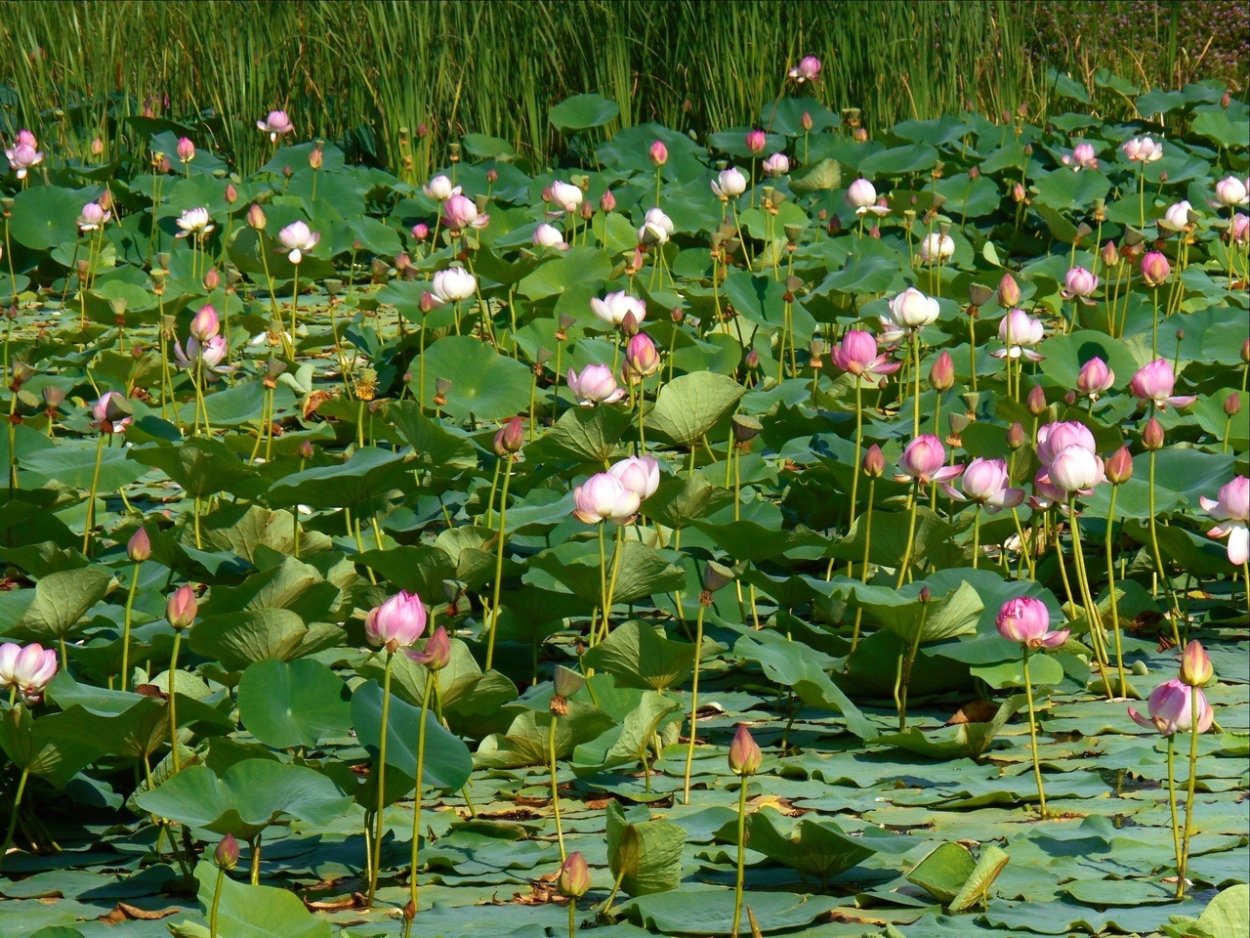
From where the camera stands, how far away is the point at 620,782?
2.06m

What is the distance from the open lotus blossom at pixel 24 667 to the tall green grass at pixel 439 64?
14.2ft

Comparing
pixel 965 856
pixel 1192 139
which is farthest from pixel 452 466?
pixel 1192 139

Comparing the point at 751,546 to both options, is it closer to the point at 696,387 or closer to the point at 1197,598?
the point at 696,387

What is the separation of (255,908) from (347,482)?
1.15m

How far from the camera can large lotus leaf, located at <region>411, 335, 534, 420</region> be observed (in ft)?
11.1

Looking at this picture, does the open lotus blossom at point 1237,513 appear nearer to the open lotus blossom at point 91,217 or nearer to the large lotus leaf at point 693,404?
the large lotus leaf at point 693,404

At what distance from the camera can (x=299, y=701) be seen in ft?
6.26

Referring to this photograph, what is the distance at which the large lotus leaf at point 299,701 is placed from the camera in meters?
1.87

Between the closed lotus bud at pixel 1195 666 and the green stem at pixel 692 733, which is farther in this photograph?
the green stem at pixel 692 733

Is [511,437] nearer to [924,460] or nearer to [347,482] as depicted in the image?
[347,482]

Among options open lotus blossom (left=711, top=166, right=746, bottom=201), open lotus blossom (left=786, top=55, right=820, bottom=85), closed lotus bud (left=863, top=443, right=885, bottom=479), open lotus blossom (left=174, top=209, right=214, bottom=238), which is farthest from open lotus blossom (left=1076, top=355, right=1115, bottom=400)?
open lotus blossom (left=786, top=55, right=820, bottom=85)

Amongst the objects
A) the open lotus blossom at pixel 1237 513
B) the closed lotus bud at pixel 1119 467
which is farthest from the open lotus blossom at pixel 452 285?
the open lotus blossom at pixel 1237 513

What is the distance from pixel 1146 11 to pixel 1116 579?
6.68 meters

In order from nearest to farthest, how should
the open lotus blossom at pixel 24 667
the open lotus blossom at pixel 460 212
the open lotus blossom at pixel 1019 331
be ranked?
the open lotus blossom at pixel 24 667 → the open lotus blossom at pixel 1019 331 → the open lotus blossom at pixel 460 212
